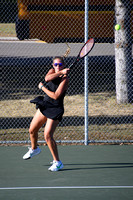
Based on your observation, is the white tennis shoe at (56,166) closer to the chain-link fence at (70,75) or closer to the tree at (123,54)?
the chain-link fence at (70,75)

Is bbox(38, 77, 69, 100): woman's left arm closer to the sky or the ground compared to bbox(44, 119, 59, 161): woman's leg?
closer to the sky

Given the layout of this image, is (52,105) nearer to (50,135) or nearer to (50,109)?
(50,109)

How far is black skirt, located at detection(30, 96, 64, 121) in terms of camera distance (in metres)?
6.76

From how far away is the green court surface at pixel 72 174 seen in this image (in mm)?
6012

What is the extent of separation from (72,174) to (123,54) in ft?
19.0

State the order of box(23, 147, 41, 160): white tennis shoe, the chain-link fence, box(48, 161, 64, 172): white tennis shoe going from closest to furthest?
1. box(48, 161, 64, 172): white tennis shoe
2. box(23, 147, 41, 160): white tennis shoe
3. the chain-link fence

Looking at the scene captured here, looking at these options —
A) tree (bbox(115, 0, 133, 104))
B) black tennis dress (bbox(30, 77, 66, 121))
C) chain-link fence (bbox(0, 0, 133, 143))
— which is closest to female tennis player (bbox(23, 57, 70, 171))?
black tennis dress (bbox(30, 77, 66, 121))

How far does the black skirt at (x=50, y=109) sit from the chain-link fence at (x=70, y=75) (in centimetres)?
180

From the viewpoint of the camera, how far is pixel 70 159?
7.70m

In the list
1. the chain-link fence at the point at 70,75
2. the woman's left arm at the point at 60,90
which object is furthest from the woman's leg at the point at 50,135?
the chain-link fence at the point at 70,75

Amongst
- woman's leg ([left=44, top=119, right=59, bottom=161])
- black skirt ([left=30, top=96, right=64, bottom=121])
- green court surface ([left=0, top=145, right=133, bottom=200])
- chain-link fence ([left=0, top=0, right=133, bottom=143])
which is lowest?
chain-link fence ([left=0, top=0, right=133, bottom=143])

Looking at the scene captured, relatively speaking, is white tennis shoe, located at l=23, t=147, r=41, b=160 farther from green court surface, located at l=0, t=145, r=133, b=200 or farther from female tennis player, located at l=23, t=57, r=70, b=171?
female tennis player, located at l=23, t=57, r=70, b=171

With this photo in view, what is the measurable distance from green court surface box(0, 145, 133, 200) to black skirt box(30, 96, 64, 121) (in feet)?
2.76

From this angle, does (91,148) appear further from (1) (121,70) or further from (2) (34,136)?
(1) (121,70)
